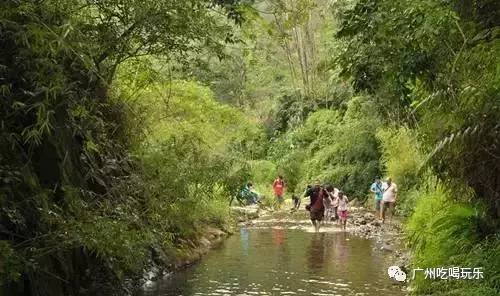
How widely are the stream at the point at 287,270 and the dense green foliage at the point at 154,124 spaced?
29.8 inches

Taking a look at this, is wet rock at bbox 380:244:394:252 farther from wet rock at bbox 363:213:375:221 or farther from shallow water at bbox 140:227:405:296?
wet rock at bbox 363:213:375:221

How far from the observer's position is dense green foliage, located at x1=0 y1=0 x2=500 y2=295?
6.20m

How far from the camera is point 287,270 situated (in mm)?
11828

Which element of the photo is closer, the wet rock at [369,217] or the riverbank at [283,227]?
the riverbank at [283,227]

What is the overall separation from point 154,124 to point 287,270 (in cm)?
447

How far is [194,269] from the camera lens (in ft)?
39.9

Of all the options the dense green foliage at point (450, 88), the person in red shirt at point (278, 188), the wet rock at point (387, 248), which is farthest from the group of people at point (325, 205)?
the dense green foliage at point (450, 88)

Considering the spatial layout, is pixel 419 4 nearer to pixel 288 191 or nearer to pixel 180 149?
pixel 180 149

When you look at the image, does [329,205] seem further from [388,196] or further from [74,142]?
[74,142]

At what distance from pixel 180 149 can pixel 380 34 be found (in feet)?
23.5

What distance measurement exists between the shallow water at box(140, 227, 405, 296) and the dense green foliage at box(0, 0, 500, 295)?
77 cm

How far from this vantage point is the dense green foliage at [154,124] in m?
6.20

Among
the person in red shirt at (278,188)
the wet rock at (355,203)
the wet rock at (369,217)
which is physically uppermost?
the person in red shirt at (278,188)

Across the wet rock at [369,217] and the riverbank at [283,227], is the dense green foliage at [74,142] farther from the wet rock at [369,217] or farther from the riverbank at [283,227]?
the wet rock at [369,217]
